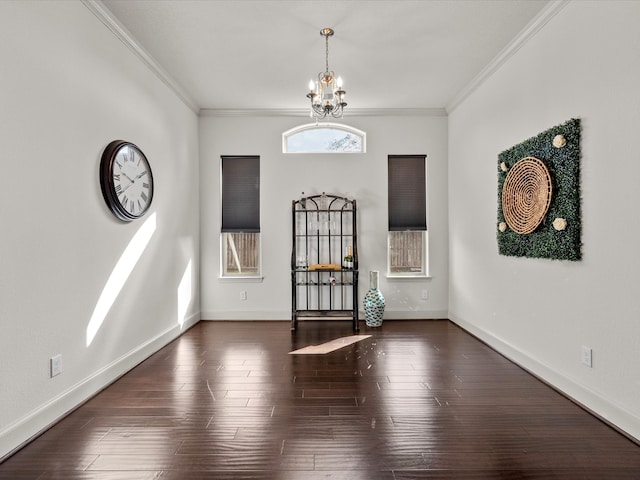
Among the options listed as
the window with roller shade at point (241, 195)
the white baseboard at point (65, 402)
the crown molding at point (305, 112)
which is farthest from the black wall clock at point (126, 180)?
the crown molding at point (305, 112)

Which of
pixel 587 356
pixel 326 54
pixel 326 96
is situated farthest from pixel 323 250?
pixel 587 356

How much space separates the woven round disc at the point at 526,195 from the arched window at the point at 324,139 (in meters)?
2.39

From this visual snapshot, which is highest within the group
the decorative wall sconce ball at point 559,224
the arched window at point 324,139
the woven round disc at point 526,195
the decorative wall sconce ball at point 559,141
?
the arched window at point 324,139

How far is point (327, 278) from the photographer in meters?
5.53

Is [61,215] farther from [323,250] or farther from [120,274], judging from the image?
[323,250]

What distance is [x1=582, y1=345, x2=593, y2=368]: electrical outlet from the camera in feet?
8.71

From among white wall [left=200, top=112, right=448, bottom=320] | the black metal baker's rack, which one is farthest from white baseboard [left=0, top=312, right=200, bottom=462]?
the black metal baker's rack

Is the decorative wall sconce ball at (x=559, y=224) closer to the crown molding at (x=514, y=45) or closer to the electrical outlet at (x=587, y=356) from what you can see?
the electrical outlet at (x=587, y=356)

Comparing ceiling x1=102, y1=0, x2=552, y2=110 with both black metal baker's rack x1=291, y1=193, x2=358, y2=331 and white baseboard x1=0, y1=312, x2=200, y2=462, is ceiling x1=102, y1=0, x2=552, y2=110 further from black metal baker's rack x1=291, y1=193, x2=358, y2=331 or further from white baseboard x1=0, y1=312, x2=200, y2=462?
white baseboard x1=0, y1=312, x2=200, y2=462

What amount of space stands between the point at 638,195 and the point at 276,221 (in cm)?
410

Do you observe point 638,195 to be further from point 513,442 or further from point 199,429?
point 199,429

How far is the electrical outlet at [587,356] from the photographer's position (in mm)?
2654

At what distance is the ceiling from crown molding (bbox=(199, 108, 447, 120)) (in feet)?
1.59

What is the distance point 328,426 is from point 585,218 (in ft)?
7.40
